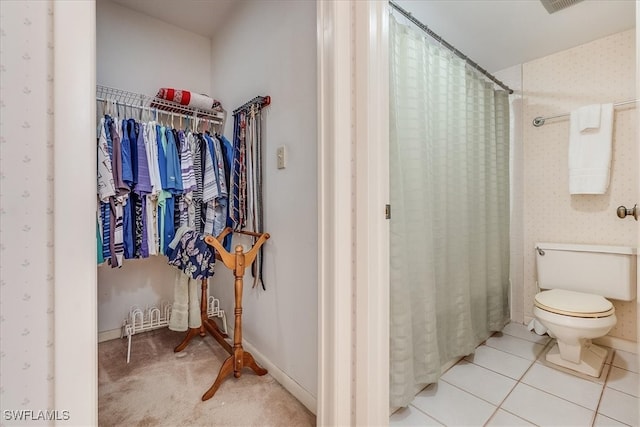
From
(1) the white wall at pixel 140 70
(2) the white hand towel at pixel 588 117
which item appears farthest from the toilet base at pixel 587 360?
(1) the white wall at pixel 140 70

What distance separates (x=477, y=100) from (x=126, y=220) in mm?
2515

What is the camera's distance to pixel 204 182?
2.08 meters

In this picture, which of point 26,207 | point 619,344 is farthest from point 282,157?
point 619,344

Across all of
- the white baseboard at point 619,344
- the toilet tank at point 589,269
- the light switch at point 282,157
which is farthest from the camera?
the white baseboard at point 619,344

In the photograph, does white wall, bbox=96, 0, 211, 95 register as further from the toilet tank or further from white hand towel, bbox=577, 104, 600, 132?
the toilet tank

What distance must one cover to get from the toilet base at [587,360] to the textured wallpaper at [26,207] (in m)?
2.50

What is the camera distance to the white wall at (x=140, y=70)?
6.93ft

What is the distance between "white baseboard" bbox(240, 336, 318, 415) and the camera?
55.1 inches

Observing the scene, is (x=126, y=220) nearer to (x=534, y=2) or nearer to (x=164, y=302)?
(x=164, y=302)

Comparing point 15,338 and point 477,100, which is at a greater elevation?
point 477,100

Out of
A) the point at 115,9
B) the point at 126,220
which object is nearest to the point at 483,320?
the point at 126,220

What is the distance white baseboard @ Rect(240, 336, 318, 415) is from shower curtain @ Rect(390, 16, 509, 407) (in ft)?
1.31

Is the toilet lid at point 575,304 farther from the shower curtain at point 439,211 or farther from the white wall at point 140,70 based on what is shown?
the white wall at point 140,70

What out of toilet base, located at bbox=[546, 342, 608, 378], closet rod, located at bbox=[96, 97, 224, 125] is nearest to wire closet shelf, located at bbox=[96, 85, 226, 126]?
closet rod, located at bbox=[96, 97, 224, 125]
